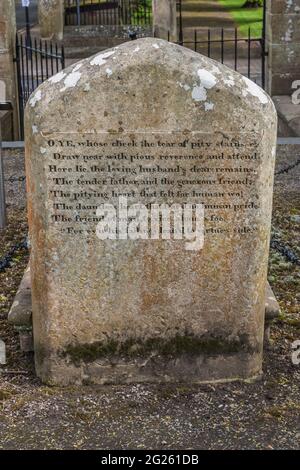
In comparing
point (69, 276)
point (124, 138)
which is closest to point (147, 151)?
point (124, 138)

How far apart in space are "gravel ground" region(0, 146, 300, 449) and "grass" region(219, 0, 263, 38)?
16.6 meters

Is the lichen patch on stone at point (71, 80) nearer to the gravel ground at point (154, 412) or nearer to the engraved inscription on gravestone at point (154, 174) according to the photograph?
the engraved inscription on gravestone at point (154, 174)

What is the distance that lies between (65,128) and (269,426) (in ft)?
5.41

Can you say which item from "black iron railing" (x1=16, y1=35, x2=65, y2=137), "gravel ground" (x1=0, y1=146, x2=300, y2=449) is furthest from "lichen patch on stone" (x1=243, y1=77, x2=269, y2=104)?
"black iron railing" (x1=16, y1=35, x2=65, y2=137)

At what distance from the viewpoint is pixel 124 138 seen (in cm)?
388

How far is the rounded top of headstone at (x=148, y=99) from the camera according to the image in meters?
3.83

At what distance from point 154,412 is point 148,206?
97 cm

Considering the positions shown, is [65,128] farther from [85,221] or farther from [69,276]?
[69,276]

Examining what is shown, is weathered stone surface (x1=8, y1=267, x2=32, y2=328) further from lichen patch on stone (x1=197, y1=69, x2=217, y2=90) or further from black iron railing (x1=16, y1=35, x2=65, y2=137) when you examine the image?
black iron railing (x1=16, y1=35, x2=65, y2=137)

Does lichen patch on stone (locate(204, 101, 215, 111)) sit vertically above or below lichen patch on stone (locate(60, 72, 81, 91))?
below

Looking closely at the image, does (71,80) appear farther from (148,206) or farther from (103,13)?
(103,13)

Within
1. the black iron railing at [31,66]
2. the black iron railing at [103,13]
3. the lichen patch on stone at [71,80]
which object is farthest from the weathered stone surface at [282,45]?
the black iron railing at [103,13]

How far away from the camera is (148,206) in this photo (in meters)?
4.00

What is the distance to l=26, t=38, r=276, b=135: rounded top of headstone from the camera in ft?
12.6
